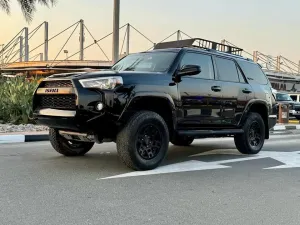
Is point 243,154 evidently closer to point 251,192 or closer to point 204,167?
point 204,167

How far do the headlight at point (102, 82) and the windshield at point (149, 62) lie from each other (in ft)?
3.38

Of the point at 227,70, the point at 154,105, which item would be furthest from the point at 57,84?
the point at 227,70

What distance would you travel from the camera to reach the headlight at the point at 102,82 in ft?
17.1

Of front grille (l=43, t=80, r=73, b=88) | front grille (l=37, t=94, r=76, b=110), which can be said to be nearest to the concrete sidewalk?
front grille (l=37, t=94, r=76, b=110)

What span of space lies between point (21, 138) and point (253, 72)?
5444mm

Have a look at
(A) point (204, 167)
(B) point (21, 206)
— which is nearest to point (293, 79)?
(A) point (204, 167)

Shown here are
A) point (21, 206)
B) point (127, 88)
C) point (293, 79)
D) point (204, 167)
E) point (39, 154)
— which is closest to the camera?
point (21, 206)

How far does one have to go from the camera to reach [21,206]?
3.88 metres

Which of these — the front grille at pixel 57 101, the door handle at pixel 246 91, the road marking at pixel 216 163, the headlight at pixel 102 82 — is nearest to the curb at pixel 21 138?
the front grille at pixel 57 101

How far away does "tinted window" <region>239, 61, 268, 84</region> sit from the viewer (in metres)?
7.78

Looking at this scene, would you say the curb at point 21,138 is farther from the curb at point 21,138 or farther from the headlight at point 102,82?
the headlight at point 102,82

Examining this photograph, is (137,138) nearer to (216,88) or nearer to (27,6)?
(216,88)

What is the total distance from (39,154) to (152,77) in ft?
9.19

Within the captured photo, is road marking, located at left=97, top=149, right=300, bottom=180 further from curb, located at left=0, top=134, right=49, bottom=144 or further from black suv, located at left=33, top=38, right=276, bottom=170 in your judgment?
curb, located at left=0, top=134, right=49, bottom=144
